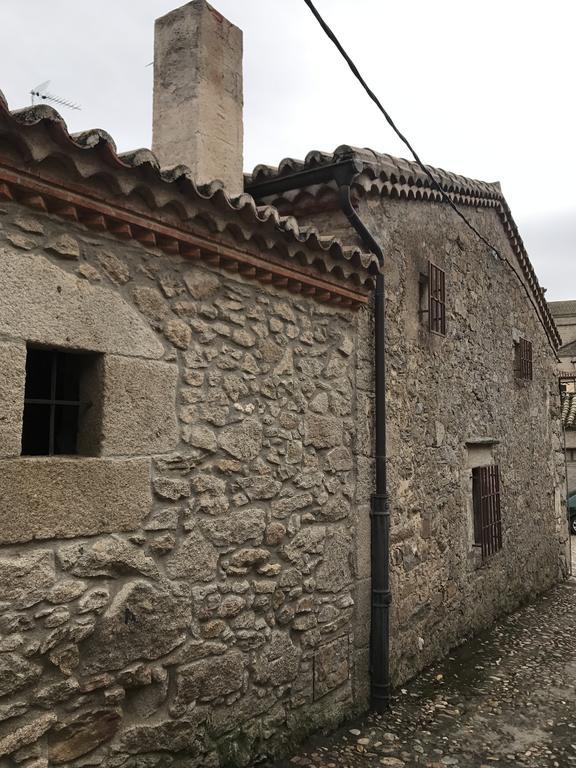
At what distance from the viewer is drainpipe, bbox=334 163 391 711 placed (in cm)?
444

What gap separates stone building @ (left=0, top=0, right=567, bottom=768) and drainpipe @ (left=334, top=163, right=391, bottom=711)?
67 millimetres

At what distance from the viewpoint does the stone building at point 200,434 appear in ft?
8.33

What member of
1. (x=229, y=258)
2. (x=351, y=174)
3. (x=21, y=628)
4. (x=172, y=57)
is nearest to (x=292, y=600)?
(x=21, y=628)

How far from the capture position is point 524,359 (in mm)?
8875

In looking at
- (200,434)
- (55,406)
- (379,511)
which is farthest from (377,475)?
(55,406)

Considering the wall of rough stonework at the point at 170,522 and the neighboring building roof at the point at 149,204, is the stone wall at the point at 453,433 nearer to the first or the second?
the wall of rough stonework at the point at 170,522

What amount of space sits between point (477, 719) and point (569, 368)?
3023 centimetres

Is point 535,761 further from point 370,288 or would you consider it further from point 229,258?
point 229,258

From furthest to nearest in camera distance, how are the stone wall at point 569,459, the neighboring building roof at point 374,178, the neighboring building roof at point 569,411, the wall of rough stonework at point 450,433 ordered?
1. the stone wall at point 569,459
2. the neighboring building roof at point 569,411
3. the wall of rough stonework at point 450,433
4. the neighboring building roof at point 374,178

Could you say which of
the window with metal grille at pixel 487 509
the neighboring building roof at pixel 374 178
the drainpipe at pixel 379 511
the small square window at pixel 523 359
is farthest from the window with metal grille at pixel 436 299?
the small square window at pixel 523 359

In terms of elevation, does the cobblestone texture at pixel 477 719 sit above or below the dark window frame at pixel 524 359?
below

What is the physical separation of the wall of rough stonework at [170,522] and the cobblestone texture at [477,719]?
0.28 meters

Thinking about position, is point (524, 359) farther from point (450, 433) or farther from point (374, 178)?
point (374, 178)

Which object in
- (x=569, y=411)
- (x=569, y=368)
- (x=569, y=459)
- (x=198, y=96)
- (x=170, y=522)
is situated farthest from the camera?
(x=569, y=368)
